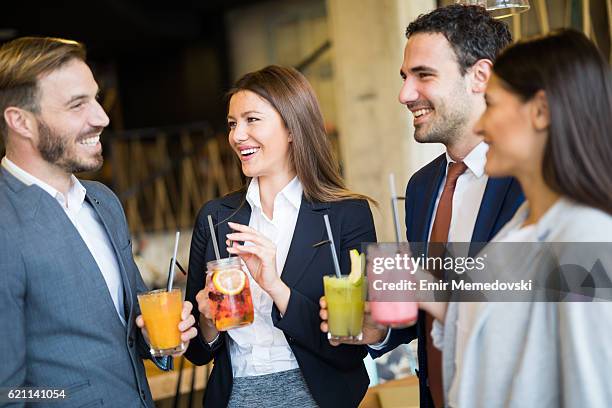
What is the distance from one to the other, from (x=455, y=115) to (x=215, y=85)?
1025 cm

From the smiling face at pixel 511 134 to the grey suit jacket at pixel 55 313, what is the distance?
3.81 ft

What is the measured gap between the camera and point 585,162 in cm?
131

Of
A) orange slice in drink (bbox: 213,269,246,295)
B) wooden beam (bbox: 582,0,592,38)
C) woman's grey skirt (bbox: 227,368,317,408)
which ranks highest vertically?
wooden beam (bbox: 582,0,592,38)

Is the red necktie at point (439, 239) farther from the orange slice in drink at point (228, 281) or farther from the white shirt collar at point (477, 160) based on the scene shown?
the orange slice in drink at point (228, 281)

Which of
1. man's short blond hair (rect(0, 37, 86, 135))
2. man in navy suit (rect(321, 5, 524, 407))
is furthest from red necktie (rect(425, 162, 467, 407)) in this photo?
man's short blond hair (rect(0, 37, 86, 135))

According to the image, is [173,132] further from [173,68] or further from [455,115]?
[455,115]

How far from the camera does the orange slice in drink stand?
190 centimetres

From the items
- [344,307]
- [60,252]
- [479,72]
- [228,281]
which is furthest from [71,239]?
[479,72]

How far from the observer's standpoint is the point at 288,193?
238cm

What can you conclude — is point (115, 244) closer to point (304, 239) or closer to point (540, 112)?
point (304, 239)

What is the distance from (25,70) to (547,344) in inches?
61.6

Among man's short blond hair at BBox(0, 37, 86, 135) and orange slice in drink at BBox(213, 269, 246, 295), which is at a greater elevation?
man's short blond hair at BBox(0, 37, 86, 135)

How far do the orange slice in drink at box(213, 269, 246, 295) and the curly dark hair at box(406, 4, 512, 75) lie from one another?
2.89ft

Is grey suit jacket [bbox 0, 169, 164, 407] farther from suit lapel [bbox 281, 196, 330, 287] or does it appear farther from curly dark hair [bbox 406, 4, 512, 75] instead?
curly dark hair [bbox 406, 4, 512, 75]
